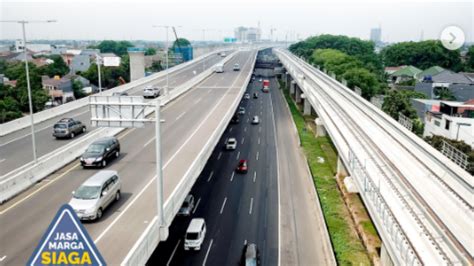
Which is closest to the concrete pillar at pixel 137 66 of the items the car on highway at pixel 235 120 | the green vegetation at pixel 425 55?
the car on highway at pixel 235 120

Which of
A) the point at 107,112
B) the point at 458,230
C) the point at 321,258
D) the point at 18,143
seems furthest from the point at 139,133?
the point at 458,230

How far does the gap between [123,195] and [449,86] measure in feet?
222

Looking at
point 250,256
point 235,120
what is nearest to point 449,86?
point 235,120

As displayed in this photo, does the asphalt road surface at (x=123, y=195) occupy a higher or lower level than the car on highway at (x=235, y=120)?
higher

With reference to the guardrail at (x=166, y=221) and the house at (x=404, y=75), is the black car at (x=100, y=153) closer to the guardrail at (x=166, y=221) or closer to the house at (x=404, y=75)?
the guardrail at (x=166, y=221)

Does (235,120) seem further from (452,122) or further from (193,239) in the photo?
(193,239)

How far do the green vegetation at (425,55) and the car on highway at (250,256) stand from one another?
4247 inches

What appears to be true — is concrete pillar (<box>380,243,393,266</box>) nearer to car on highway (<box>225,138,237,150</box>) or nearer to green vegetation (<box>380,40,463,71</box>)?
car on highway (<box>225,138,237,150</box>)

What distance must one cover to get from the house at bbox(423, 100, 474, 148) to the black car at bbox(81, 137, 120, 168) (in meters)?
31.7

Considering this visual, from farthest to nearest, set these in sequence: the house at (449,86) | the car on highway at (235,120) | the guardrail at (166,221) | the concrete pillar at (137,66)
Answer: the concrete pillar at (137,66) < the house at (449,86) < the car on highway at (235,120) < the guardrail at (166,221)

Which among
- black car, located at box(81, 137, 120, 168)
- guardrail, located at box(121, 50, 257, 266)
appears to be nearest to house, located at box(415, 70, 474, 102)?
guardrail, located at box(121, 50, 257, 266)

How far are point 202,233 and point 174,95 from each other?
32.4 metres

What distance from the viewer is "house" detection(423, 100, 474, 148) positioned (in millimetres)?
42188

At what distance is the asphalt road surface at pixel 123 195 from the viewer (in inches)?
648
